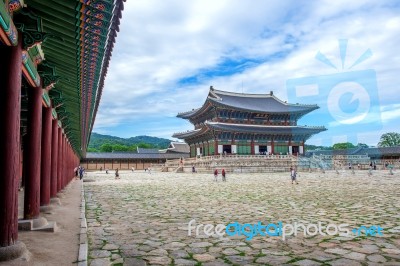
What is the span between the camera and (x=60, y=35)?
287 inches

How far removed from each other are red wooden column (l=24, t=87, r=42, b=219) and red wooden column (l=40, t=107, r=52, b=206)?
1832 mm

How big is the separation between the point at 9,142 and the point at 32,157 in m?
3.01

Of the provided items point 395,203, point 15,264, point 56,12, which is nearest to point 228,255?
point 15,264

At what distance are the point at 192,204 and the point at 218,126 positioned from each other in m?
38.1

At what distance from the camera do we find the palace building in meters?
53.7

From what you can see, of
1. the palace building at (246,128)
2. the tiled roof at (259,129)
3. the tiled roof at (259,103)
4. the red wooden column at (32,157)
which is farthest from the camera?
the tiled roof at (259,103)

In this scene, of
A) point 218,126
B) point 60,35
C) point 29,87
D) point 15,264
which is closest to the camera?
point 15,264

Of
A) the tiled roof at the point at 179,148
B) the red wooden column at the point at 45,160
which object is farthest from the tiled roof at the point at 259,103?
the red wooden column at the point at 45,160

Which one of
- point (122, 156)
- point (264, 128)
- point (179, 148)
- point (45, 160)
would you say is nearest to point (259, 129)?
point (264, 128)

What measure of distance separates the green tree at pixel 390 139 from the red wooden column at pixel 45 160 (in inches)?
4474

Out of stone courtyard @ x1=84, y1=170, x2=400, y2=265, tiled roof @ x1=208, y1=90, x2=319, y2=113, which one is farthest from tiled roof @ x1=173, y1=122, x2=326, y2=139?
stone courtyard @ x1=84, y1=170, x2=400, y2=265

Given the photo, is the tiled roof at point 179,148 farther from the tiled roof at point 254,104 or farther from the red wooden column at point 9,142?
the red wooden column at point 9,142

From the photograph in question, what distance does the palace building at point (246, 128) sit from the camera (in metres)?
53.7

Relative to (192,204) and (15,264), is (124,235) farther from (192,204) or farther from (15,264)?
(192,204)
